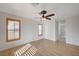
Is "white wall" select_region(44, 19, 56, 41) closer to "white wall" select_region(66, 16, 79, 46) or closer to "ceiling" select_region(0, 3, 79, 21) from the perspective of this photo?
"white wall" select_region(66, 16, 79, 46)

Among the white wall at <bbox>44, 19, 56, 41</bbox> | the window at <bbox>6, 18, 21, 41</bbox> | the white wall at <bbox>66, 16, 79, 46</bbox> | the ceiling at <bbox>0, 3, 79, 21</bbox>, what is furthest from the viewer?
the white wall at <bbox>44, 19, 56, 41</bbox>

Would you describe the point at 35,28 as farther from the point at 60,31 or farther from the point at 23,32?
the point at 60,31

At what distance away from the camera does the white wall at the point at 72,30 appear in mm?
4953

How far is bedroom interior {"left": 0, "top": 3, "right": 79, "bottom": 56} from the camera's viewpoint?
3234mm

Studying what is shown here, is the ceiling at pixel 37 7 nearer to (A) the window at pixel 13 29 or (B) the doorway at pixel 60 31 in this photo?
(A) the window at pixel 13 29

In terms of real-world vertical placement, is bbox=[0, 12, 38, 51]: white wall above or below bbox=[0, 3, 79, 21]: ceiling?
below

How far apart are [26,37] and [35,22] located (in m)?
2.01

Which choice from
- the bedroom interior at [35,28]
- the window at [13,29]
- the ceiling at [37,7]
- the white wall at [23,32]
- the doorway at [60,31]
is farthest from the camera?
the doorway at [60,31]

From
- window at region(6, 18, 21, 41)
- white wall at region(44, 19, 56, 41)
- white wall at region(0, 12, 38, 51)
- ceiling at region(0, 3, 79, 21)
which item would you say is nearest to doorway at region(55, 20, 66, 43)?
white wall at region(44, 19, 56, 41)

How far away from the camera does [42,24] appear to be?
8.24 m

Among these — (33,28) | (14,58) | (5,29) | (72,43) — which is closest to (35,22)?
(33,28)

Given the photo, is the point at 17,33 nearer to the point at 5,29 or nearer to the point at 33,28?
the point at 5,29

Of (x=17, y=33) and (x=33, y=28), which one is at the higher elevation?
(x=33, y=28)

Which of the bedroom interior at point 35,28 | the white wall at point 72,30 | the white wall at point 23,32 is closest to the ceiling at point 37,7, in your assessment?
the bedroom interior at point 35,28
